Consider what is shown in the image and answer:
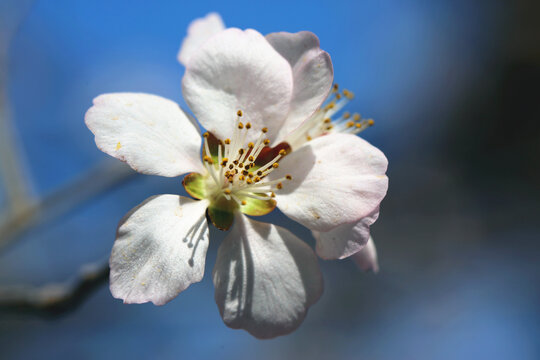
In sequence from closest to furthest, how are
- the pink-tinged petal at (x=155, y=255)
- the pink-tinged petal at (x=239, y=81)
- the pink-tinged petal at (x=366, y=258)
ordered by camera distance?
the pink-tinged petal at (x=155, y=255), the pink-tinged petal at (x=239, y=81), the pink-tinged petal at (x=366, y=258)

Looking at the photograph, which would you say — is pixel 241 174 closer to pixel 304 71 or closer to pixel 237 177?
pixel 237 177

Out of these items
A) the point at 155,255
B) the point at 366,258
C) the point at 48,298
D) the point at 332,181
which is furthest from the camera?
the point at 48,298

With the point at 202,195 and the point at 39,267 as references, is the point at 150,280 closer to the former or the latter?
the point at 202,195

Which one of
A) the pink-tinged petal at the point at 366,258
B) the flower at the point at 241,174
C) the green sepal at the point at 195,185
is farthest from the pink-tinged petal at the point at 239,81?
the pink-tinged petal at the point at 366,258

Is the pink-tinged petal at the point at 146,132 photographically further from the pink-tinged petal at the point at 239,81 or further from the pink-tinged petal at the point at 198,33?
the pink-tinged petal at the point at 198,33

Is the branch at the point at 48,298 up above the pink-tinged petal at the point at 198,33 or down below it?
below

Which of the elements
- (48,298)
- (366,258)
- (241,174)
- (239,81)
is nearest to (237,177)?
(241,174)

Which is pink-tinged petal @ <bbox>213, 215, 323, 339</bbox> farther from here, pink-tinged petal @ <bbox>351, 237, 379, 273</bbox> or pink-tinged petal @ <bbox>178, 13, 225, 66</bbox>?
pink-tinged petal @ <bbox>178, 13, 225, 66</bbox>
